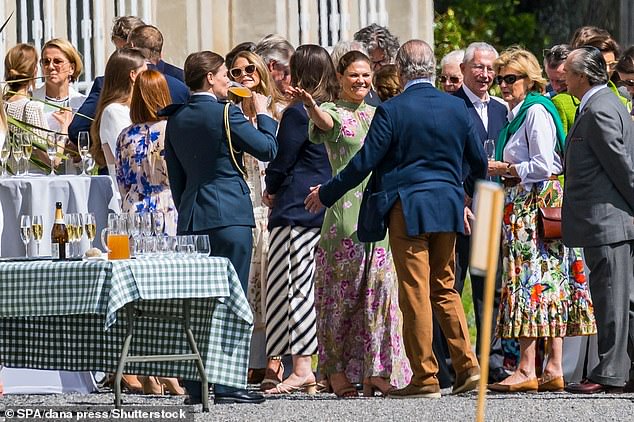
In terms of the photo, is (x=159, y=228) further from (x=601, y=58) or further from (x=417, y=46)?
(x=601, y=58)

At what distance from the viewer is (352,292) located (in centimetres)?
1040

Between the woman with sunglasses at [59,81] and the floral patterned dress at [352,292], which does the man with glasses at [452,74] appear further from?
the woman with sunglasses at [59,81]

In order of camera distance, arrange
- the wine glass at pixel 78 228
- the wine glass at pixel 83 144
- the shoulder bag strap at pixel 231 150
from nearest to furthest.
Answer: the wine glass at pixel 78 228
the shoulder bag strap at pixel 231 150
the wine glass at pixel 83 144

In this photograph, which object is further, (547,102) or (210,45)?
(210,45)

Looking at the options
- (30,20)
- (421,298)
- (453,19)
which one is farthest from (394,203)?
(453,19)

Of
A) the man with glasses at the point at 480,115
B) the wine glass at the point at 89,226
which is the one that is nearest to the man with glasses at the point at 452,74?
the man with glasses at the point at 480,115

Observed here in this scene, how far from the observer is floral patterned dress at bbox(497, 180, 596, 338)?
10609 millimetres

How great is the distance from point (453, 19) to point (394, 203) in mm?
14597

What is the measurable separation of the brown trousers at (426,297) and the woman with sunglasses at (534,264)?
26.0 inches

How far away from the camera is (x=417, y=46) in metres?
10.1

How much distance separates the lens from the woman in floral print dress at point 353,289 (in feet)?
34.0

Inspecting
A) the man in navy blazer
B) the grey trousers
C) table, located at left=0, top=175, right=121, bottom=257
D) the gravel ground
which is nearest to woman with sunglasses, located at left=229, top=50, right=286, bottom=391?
the gravel ground

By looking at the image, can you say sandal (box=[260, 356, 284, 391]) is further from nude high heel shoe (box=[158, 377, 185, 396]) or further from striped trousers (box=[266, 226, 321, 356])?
nude high heel shoe (box=[158, 377, 185, 396])

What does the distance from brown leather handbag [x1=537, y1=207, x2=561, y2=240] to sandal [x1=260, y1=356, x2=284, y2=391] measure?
174 centimetres
